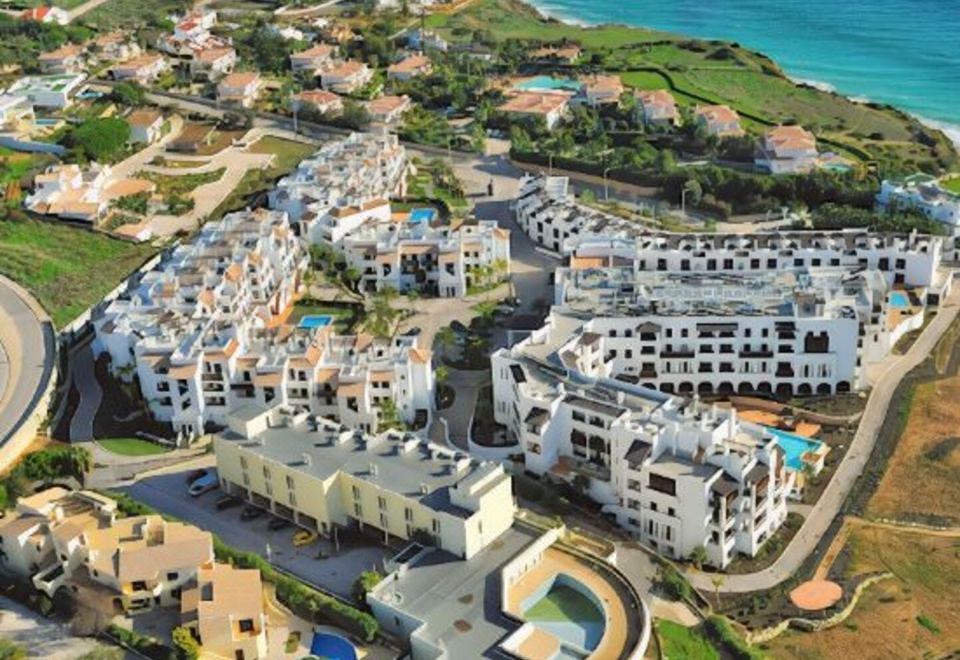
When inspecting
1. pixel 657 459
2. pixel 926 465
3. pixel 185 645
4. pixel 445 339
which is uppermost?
pixel 657 459

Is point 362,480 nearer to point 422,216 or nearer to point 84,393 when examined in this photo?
point 84,393

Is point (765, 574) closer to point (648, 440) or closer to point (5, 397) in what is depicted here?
point (648, 440)

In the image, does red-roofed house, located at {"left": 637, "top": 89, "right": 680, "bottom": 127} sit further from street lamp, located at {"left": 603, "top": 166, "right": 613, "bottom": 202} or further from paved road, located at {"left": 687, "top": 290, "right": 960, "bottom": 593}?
paved road, located at {"left": 687, "top": 290, "right": 960, "bottom": 593}

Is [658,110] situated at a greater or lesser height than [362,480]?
greater

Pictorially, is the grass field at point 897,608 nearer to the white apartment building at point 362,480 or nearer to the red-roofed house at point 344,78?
the white apartment building at point 362,480

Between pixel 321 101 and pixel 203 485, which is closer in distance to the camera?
pixel 203 485

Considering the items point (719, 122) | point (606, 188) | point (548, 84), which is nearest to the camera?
point (606, 188)

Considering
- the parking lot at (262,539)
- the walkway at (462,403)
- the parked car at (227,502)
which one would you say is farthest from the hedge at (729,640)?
the parked car at (227,502)

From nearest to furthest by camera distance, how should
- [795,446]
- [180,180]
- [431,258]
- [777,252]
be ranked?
[795,446]
[777,252]
[431,258]
[180,180]

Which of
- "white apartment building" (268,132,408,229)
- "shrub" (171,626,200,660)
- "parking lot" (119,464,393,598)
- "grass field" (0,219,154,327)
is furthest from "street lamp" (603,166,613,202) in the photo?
"shrub" (171,626,200,660)

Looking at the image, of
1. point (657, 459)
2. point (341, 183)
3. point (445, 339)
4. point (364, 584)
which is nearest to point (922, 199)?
point (445, 339)
